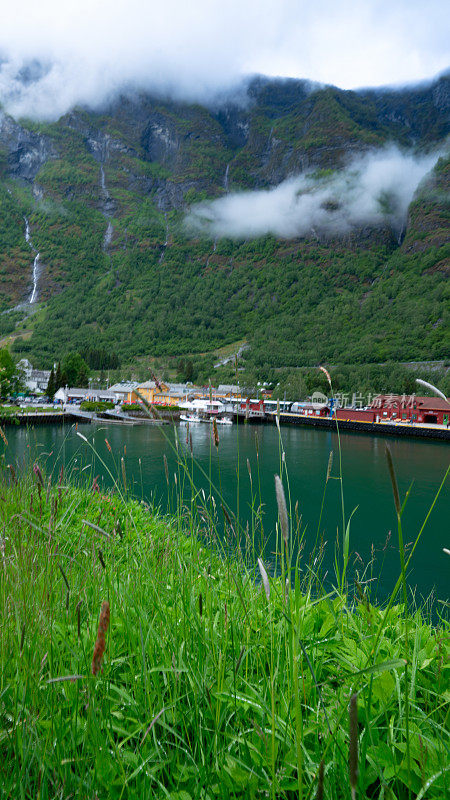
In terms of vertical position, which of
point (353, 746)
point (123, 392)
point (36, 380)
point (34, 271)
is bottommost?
point (353, 746)

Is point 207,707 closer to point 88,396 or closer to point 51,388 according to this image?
point 51,388

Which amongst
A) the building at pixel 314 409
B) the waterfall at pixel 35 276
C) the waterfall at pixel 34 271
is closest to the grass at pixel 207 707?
the building at pixel 314 409

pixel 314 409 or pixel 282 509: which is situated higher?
pixel 282 509

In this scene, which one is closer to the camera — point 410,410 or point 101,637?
point 101,637

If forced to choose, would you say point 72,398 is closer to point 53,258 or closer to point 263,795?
point 263,795

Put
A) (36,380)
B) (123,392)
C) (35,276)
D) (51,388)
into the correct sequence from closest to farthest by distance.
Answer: (51,388)
(123,392)
(36,380)
(35,276)

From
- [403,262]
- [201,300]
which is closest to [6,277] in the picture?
[201,300]

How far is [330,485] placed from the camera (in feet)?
66.6

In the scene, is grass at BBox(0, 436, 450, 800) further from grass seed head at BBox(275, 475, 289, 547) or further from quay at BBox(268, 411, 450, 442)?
quay at BBox(268, 411, 450, 442)

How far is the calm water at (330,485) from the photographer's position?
9484mm

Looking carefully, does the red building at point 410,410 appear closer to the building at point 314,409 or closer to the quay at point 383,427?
the quay at point 383,427

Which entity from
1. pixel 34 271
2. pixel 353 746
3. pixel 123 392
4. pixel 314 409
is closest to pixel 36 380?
pixel 123 392

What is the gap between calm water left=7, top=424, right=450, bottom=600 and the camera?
9484mm

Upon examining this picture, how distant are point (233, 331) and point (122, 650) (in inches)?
6352
